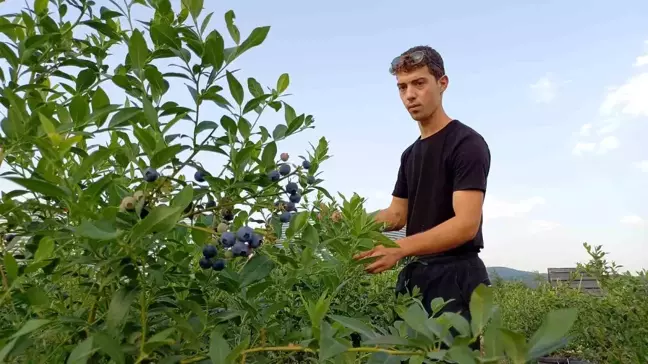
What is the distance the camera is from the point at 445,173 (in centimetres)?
240

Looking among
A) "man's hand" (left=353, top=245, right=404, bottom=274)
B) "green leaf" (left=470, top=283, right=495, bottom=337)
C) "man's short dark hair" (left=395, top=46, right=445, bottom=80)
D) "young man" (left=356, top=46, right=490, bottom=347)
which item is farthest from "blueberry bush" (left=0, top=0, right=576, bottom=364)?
"man's short dark hair" (left=395, top=46, right=445, bottom=80)

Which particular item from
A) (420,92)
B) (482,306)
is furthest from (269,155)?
(420,92)

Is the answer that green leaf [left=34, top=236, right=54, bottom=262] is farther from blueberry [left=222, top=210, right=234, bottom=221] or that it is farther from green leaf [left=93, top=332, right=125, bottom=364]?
blueberry [left=222, top=210, right=234, bottom=221]

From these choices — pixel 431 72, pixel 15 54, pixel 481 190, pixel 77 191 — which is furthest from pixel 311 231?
pixel 431 72

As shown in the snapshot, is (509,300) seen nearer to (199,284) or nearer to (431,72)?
(431,72)

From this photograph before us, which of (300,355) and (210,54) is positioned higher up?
(210,54)

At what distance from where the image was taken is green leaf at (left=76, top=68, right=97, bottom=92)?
1292mm

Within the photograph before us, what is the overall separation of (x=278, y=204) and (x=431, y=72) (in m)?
1.49

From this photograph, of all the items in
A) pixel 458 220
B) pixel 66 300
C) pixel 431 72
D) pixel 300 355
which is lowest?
pixel 300 355

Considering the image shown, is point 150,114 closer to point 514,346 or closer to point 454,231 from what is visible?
point 514,346

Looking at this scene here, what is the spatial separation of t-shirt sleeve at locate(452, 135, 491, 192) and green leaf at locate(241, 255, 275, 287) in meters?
1.31

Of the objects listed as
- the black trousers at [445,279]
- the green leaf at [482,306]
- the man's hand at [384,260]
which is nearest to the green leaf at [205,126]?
the green leaf at [482,306]

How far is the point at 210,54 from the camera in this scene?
3.40 feet

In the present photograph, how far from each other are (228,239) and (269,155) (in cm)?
19
